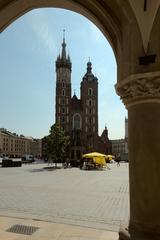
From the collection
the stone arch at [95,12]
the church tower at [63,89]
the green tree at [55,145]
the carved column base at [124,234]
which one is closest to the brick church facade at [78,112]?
the church tower at [63,89]

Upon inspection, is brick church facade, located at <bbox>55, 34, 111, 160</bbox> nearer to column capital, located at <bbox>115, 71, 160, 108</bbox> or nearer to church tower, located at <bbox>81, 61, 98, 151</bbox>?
church tower, located at <bbox>81, 61, 98, 151</bbox>

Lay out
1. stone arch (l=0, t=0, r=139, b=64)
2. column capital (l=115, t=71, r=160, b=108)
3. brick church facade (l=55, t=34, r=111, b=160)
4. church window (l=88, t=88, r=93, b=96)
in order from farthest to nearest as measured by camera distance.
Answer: church window (l=88, t=88, r=93, b=96)
brick church facade (l=55, t=34, r=111, b=160)
stone arch (l=0, t=0, r=139, b=64)
column capital (l=115, t=71, r=160, b=108)

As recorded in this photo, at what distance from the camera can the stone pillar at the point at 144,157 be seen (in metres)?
3.93

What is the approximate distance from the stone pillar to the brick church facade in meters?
90.6

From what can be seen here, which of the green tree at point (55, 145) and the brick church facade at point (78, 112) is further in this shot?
the brick church facade at point (78, 112)

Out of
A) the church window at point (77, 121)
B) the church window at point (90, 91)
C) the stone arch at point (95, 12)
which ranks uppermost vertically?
the church window at point (90, 91)

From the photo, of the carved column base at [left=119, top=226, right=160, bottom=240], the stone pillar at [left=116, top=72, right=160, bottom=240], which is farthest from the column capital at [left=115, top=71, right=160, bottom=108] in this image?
the carved column base at [left=119, top=226, right=160, bottom=240]

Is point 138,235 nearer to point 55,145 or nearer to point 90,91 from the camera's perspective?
point 55,145

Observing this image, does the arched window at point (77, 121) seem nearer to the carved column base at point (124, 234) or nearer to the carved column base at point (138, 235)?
the carved column base at point (124, 234)

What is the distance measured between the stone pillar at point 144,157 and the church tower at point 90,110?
93.3m

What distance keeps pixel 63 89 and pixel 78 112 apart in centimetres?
932

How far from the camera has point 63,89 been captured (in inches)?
4035

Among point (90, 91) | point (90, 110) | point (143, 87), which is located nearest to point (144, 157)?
point (143, 87)

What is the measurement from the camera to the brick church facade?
9744cm
